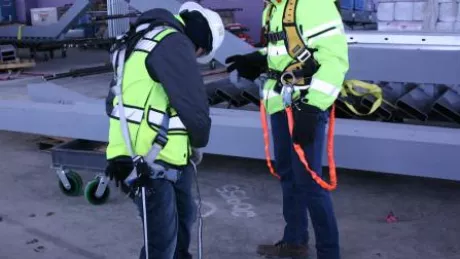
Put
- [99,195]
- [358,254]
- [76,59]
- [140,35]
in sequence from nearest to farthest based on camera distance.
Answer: [140,35] → [358,254] → [99,195] → [76,59]

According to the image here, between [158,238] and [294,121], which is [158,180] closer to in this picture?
[158,238]

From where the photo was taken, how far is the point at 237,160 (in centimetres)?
558

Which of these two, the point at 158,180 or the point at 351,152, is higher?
the point at 158,180

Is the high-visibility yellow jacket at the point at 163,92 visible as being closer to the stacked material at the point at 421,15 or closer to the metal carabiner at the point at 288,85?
the metal carabiner at the point at 288,85

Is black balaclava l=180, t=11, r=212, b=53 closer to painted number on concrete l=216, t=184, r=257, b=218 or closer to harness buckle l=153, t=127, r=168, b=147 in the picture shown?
harness buckle l=153, t=127, r=168, b=147

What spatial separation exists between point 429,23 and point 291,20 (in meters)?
2.77

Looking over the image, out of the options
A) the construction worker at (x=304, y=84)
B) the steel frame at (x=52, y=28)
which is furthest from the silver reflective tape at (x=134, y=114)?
the steel frame at (x=52, y=28)

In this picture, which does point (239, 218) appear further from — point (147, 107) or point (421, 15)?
point (421, 15)

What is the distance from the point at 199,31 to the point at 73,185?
99.8 inches

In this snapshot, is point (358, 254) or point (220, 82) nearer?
point (358, 254)

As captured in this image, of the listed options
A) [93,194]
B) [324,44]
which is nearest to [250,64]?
[324,44]

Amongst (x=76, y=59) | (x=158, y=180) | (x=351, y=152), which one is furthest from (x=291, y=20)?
(x=76, y=59)

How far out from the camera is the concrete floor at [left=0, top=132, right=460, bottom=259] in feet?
12.0

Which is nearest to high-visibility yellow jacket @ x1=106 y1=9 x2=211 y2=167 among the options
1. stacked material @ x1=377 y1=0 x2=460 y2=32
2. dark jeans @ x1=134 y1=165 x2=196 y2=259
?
dark jeans @ x1=134 y1=165 x2=196 y2=259
